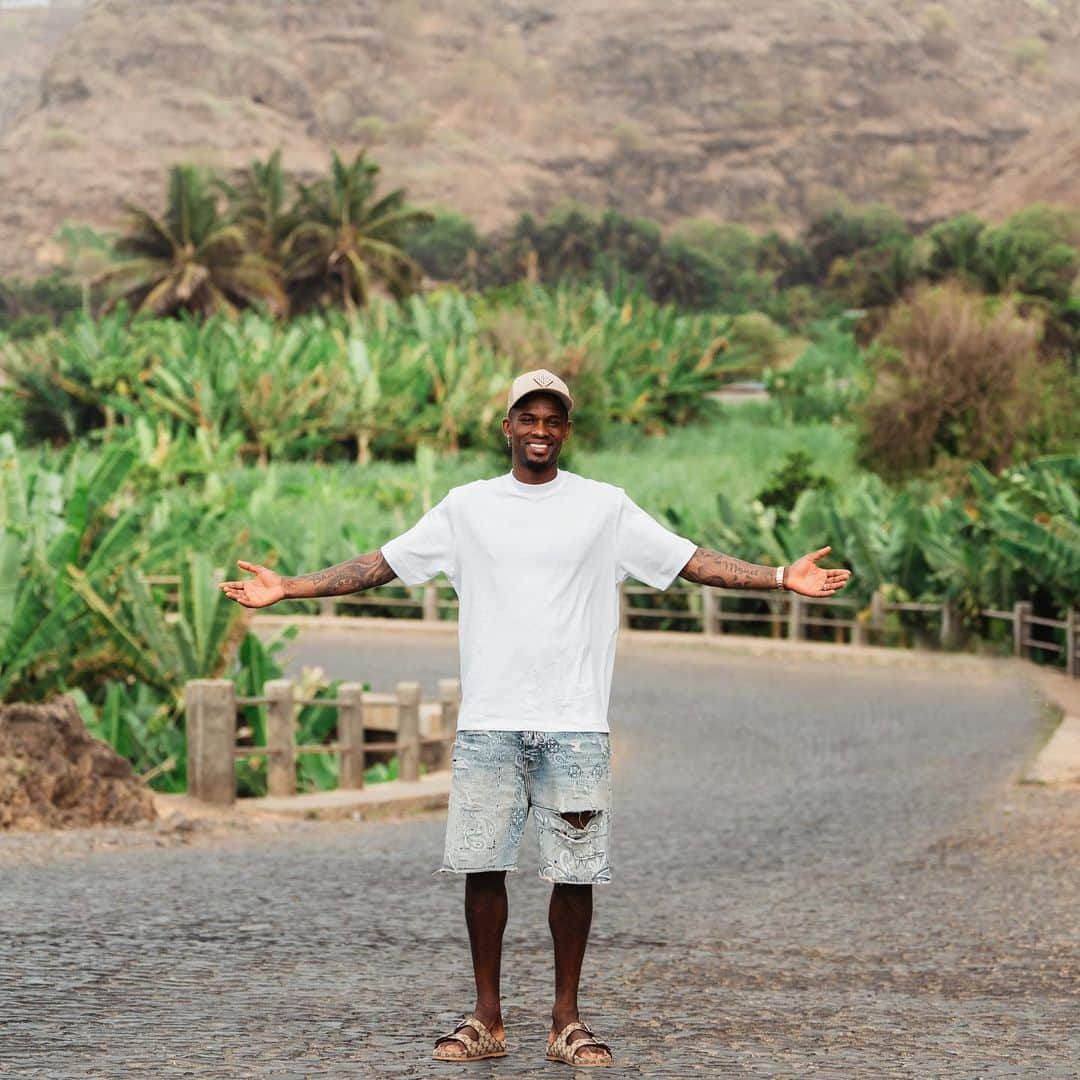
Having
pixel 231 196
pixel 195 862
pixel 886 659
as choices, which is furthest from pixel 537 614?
pixel 231 196

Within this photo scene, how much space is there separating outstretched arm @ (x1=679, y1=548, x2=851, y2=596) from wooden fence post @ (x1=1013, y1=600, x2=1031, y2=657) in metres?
19.0

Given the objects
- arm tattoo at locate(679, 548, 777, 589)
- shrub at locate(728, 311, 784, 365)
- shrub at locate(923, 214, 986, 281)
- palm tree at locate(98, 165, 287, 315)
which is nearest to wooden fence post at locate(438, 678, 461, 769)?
arm tattoo at locate(679, 548, 777, 589)

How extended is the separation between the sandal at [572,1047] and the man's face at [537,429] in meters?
1.42

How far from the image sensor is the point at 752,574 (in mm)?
5145

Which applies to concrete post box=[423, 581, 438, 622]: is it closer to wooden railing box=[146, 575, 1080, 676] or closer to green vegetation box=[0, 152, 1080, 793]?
wooden railing box=[146, 575, 1080, 676]

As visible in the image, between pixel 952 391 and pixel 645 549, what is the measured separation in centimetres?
4005

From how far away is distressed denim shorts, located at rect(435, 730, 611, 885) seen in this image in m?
4.89

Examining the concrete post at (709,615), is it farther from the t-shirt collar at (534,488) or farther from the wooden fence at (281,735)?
the t-shirt collar at (534,488)

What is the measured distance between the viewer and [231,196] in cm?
8338

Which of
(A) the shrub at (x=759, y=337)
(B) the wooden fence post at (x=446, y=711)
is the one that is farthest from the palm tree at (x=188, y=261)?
A: (B) the wooden fence post at (x=446, y=711)

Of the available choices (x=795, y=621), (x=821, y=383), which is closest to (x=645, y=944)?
(x=795, y=621)

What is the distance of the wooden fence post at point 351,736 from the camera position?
41.4 ft

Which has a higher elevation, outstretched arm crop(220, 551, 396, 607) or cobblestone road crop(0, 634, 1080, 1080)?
outstretched arm crop(220, 551, 396, 607)

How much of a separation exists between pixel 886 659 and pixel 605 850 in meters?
19.9
